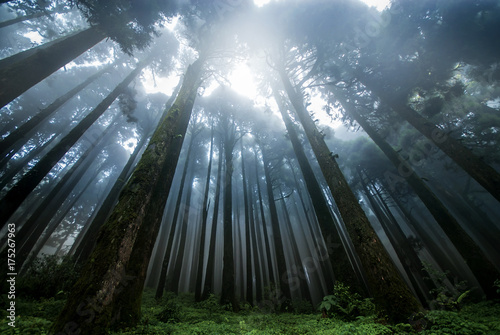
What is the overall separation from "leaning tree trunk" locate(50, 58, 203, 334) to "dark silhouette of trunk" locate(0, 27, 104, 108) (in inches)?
155

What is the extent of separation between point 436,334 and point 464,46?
12.2 meters

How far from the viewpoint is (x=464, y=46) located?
8.35 meters

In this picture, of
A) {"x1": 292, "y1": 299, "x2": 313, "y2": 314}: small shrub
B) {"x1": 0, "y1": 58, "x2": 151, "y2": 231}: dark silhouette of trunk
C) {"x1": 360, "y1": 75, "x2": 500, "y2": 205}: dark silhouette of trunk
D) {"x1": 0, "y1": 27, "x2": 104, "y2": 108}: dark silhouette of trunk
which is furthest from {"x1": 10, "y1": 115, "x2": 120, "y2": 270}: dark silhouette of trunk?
{"x1": 360, "y1": 75, "x2": 500, "y2": 205}: dark silhouette of trunk

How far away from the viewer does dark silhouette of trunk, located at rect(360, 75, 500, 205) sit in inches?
235

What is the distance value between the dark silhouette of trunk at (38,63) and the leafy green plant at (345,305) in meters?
9.33

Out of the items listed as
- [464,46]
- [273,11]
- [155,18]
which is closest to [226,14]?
[273,11]

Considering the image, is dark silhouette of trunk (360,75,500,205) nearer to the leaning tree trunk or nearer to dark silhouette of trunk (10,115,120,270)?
the leaning tree trunk

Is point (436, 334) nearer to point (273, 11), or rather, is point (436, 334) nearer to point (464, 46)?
point (464, 46)

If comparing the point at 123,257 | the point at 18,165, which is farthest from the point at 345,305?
the point at 18,165

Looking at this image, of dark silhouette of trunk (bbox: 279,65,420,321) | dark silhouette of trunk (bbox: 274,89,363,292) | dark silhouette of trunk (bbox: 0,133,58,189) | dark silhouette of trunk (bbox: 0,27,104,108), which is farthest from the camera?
dark silhouette of trunk (bbox: 0,133,58,189)

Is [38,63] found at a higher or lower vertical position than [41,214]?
lower

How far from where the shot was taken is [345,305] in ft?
13.8

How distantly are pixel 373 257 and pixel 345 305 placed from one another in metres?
1.53

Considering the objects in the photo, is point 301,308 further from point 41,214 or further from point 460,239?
point 41,214
